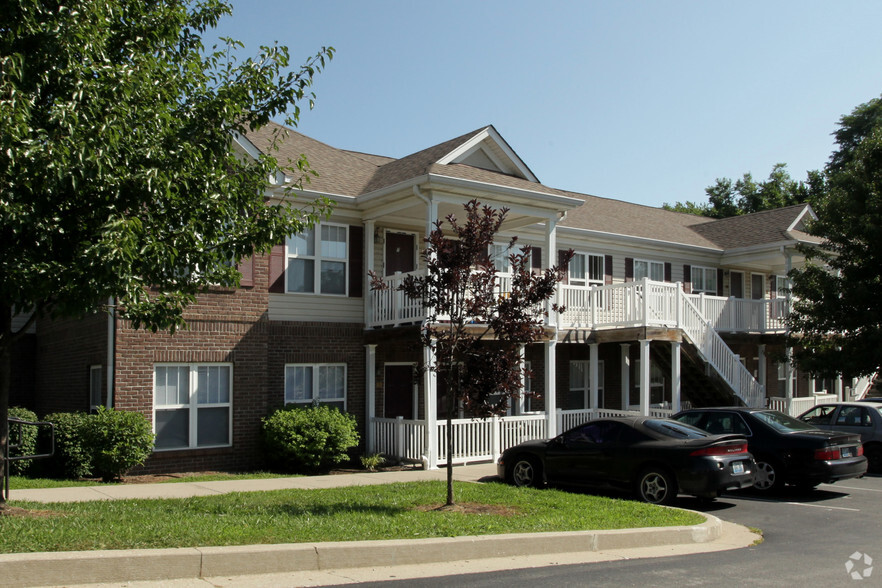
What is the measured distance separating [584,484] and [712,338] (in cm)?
963

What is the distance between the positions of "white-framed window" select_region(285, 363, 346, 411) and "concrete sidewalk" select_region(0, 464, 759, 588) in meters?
9.89

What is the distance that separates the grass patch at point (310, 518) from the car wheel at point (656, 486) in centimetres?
83

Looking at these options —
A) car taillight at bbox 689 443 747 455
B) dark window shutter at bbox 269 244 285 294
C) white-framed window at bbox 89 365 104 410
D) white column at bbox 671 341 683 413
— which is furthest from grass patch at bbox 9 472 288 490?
white column at bbox 671 341 683 413

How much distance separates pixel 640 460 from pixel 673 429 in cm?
81

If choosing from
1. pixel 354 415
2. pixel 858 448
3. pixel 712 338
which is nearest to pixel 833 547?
pixel 858 448

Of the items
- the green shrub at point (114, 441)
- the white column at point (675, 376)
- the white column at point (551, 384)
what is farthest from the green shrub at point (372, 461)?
the white column at point (675, 376)

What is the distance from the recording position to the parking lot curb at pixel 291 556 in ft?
22.1

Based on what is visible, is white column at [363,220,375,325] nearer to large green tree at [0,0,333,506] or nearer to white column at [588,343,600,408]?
white column at [588,343,600,408]

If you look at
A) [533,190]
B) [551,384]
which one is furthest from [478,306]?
[551,384]

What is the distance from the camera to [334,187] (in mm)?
19172

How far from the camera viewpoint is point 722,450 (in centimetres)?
1238

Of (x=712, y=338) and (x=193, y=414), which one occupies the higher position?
(x=712, y=338)

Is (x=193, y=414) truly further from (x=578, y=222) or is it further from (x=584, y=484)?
(x=578, y=222)

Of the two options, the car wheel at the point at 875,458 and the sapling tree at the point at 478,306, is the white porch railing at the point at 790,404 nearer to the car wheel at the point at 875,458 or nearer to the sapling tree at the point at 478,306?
the car wheel at the point at 875,458
